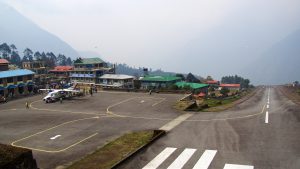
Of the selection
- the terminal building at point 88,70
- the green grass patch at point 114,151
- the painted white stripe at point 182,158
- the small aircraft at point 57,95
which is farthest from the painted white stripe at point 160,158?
the terminal building at point 88,70

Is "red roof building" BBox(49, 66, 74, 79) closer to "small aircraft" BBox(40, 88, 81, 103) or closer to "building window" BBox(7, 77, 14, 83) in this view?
"building window" BBox(7, 77, 14, 83)

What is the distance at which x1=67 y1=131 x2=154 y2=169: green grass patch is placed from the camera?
20.2m

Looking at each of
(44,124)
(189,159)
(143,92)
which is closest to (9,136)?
(44,124)

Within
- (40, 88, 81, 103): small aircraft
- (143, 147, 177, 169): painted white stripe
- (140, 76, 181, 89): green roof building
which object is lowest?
(143, 147, 177, 169): painted white stripe

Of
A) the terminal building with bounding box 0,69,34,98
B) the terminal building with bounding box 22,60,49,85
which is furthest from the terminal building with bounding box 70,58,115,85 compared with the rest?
the terminal building with bounding box 0,69,34,98

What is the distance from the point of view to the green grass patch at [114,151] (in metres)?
20.2

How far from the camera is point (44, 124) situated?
3531cm

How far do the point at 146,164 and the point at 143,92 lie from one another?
4475 cm

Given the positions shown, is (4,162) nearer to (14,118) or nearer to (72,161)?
(72,161)

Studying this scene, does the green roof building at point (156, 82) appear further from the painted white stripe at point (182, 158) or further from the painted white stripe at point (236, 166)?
the painted white stripe at point (236, 166)

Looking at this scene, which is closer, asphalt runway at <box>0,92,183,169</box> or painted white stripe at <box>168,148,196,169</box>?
painted white stripe at <box>168,148,196,169</box>

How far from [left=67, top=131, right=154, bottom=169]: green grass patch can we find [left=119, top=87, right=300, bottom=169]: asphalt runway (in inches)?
49.7

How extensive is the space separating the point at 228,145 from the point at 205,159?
3664mm

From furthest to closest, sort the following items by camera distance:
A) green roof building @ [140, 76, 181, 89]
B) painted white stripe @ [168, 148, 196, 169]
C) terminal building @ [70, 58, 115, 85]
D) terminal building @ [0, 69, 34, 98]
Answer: terminal building @ [70, 58, 115, 85] < green roof building @ [140, 76, 181, 89] < terminal building @ [0, 69, 34, 98] < painted white stripe @ [168, 148, 196, 169]
